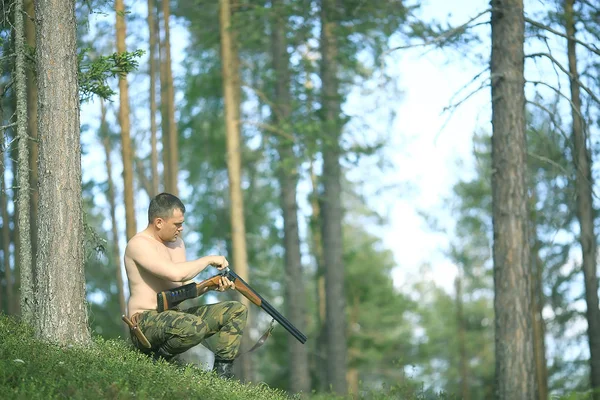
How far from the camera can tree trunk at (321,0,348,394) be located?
835 inches

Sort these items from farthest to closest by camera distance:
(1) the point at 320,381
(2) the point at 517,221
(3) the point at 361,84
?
1. (1) the point at 320,381
2. (3) the point at 361,84
3. (2) the point at 517,221

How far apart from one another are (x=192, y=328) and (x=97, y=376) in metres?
1.32

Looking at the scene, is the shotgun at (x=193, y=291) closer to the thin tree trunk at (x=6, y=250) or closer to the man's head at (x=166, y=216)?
the man's head at (x=166, y=216)

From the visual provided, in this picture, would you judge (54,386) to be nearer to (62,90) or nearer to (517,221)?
(62,90)

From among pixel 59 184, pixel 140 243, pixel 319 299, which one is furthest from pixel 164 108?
pixel 140 243

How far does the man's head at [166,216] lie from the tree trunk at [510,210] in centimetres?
490

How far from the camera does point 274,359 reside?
31719mm

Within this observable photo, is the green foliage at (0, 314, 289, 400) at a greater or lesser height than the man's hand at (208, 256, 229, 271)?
lesser

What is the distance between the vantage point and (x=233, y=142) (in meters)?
18.7

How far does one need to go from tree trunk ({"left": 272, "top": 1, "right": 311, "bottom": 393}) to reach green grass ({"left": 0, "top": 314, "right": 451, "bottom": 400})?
39.8 feet

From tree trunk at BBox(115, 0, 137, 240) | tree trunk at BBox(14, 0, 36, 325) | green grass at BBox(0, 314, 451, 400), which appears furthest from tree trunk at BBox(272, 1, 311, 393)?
green grass at BBox(0, 314, 451, 400)

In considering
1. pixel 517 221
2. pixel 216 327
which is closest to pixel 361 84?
pixel 517 221

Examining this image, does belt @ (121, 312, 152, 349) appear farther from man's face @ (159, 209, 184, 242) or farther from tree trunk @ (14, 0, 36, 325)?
tree trunk @ (14, 0, 36, 325)

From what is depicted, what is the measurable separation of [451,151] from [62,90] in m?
28.5
